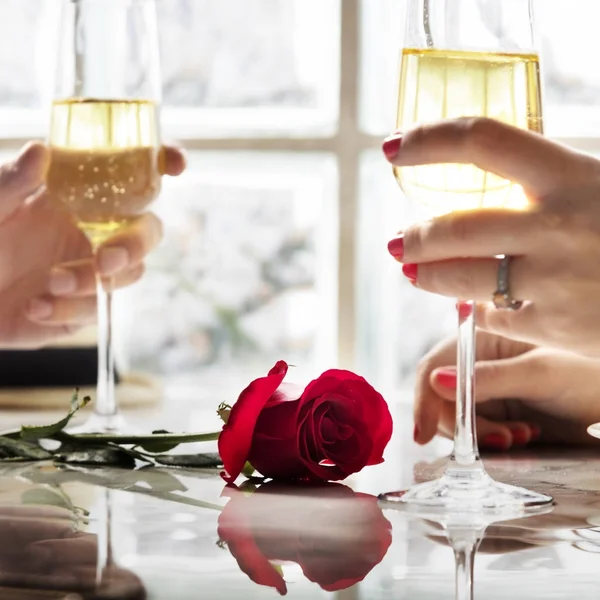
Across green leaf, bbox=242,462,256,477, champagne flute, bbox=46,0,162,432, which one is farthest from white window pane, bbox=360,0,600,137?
green leaf, bbox=242,462,256,477

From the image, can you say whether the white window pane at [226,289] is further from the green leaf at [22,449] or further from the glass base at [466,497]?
the glass base at [466,497]

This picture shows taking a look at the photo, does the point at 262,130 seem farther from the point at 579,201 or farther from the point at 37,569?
the point at 37,569

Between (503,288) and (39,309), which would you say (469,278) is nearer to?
(503,288)

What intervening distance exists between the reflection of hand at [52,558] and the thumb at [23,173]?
0.60 m

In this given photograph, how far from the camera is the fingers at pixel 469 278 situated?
90cm

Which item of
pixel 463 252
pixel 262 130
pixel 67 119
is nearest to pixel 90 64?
pixel 67 119

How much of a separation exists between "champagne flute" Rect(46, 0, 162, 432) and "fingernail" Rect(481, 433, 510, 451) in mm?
389

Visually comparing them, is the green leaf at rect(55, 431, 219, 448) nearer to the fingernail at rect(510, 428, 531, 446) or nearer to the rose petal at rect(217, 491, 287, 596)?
the rose petal at rect(217, 491, 287, 596)

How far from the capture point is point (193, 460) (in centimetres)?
100

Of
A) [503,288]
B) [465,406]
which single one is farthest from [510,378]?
[465,406]

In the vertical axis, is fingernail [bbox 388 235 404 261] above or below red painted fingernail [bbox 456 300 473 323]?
above

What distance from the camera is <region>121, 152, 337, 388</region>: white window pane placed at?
304 centimetres

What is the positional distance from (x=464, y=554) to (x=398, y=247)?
0.33 metres

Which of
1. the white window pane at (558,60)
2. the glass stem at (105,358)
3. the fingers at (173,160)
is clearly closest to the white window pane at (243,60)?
the white window pane at (558,60)
